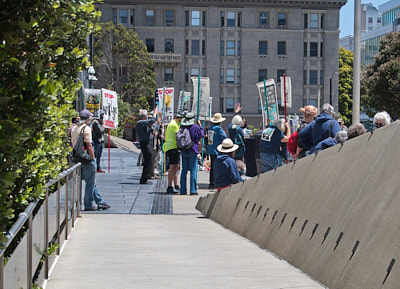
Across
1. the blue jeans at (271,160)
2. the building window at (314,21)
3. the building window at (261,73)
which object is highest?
the building window at (314,21)

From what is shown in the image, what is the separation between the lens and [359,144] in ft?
21.9

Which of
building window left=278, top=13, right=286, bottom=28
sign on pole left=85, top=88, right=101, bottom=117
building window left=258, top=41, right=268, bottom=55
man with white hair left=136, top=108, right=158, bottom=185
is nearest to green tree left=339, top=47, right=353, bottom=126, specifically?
building window left=278, top=13, right=286, bottom=28

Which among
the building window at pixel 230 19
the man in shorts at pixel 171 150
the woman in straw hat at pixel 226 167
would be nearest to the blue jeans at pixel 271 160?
the man in shorts at pixel 171 150

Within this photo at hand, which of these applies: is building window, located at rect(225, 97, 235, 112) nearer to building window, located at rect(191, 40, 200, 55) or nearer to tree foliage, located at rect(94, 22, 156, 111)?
building window, located at rect(191, 40, 200, 55)

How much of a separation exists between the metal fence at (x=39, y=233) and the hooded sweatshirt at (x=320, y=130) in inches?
136

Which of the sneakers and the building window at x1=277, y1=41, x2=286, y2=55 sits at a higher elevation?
the building window at x1=277, y1=41, x2=286, y2=55

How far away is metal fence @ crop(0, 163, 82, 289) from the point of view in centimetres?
386

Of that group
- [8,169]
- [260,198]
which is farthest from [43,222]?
[260,198]

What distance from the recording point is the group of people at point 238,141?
10.2 metres

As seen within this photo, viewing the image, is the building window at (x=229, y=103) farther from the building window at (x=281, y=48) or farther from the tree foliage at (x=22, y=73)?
the tree foliage at (x=22, y=73)

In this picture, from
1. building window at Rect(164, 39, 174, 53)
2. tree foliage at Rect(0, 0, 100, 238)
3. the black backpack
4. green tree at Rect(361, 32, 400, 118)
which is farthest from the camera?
building window at Rect(164, 39, 174, 53)

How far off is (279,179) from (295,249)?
173 centimetres

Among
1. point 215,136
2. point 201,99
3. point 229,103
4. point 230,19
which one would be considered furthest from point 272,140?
point 230,19

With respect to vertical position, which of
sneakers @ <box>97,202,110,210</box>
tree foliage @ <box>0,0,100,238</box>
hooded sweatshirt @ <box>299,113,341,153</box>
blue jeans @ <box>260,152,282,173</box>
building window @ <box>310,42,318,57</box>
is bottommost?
sneakers @ <box>97,202,110,210</box>
